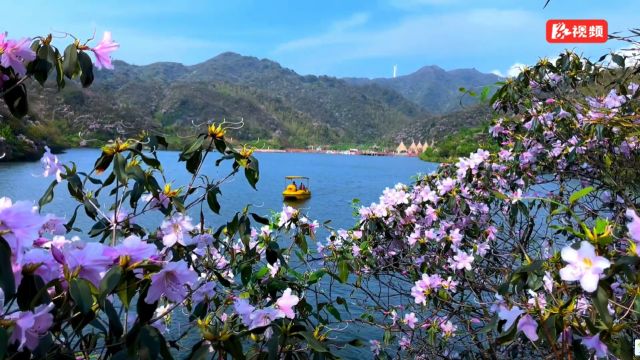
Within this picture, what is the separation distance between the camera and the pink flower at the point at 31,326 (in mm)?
786

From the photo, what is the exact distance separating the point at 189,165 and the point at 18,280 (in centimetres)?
74

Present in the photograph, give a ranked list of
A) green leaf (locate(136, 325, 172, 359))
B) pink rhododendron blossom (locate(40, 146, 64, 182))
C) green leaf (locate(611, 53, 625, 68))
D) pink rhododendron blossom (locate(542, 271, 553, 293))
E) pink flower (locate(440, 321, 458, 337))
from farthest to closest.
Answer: pink flower (locate(440, 321, 458, 337))
green leaf (locate(611, 53, 625, 68))
pink rhododendron blossom (locate(40, 146, 64, 182))
pink rhododendron blossom (locate(542, 271, 553, 293))
green leaf (locate(136, 325, 172, 359))

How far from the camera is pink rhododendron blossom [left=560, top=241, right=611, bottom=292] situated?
0.94 metres

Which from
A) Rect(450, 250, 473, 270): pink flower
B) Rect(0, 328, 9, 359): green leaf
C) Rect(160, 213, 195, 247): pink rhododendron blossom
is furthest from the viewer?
Rect(450, 250, 473, 270): pink flower

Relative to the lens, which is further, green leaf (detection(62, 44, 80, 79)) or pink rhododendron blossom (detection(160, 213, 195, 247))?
pink rhododendron blossom (detection(160, 213, 195, 247))

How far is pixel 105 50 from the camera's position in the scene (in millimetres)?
1387

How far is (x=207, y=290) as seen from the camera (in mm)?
1502

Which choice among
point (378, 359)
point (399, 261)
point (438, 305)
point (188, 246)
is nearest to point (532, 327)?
point (188, 246)

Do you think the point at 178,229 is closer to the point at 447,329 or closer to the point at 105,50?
the point at 105,50

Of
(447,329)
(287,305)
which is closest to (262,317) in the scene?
(287,305)

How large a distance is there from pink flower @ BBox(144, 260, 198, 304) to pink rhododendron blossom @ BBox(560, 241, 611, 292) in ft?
2.61

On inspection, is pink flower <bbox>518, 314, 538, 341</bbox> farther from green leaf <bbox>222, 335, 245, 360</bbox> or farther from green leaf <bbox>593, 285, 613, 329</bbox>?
green leaf <bbox>222, 335, 245, 360</bbox>

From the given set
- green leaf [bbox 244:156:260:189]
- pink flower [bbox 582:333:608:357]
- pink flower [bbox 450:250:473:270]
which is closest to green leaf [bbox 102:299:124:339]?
green leaf [bbox 244:156:260:189]

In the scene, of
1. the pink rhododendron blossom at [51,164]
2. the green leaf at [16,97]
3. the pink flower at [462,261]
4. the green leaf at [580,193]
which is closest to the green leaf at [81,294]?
the green leaf at [16,97]
